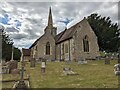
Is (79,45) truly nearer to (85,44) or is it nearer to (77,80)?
(85,44)

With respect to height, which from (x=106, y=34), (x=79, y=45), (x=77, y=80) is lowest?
(x=77, y=80)

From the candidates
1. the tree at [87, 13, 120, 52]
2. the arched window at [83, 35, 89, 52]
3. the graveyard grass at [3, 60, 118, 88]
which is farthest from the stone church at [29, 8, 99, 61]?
the graveyard grass at [3, 60, 118, 88]

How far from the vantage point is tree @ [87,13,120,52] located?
5054 cm

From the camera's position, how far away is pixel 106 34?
1973 inches

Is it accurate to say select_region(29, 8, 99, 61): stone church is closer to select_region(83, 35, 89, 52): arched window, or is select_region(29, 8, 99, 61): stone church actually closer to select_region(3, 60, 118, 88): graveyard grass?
select_region(83, 35, 89, 52): arched window

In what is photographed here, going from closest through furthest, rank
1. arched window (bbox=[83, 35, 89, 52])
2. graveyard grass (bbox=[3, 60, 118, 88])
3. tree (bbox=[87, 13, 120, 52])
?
graveyard grass (bbox=[3, 60, 118, 88]) → arched window (bbox=[83, 35, 89, 52]) → tree (bbox=[87, 13, 120, 52])

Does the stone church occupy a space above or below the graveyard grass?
above

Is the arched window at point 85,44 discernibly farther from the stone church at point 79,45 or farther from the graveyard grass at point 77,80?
the graveyard grass at point 77,80

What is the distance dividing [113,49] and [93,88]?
43296 mm

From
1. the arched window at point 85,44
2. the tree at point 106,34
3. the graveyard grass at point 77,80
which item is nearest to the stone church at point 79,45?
the arched window at point 85,44

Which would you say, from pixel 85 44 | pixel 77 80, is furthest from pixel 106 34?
pixel 77 80

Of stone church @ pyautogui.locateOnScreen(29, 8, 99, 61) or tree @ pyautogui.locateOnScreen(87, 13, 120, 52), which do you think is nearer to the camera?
stone church @ pyautogui.locateOnScreen(29, 8, 99, 61)

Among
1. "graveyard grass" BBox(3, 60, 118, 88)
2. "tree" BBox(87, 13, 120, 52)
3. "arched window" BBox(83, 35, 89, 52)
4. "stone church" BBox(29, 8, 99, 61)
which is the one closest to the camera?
"graveyard grass" BBox(3, 60, 118, 88)

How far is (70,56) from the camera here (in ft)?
138
